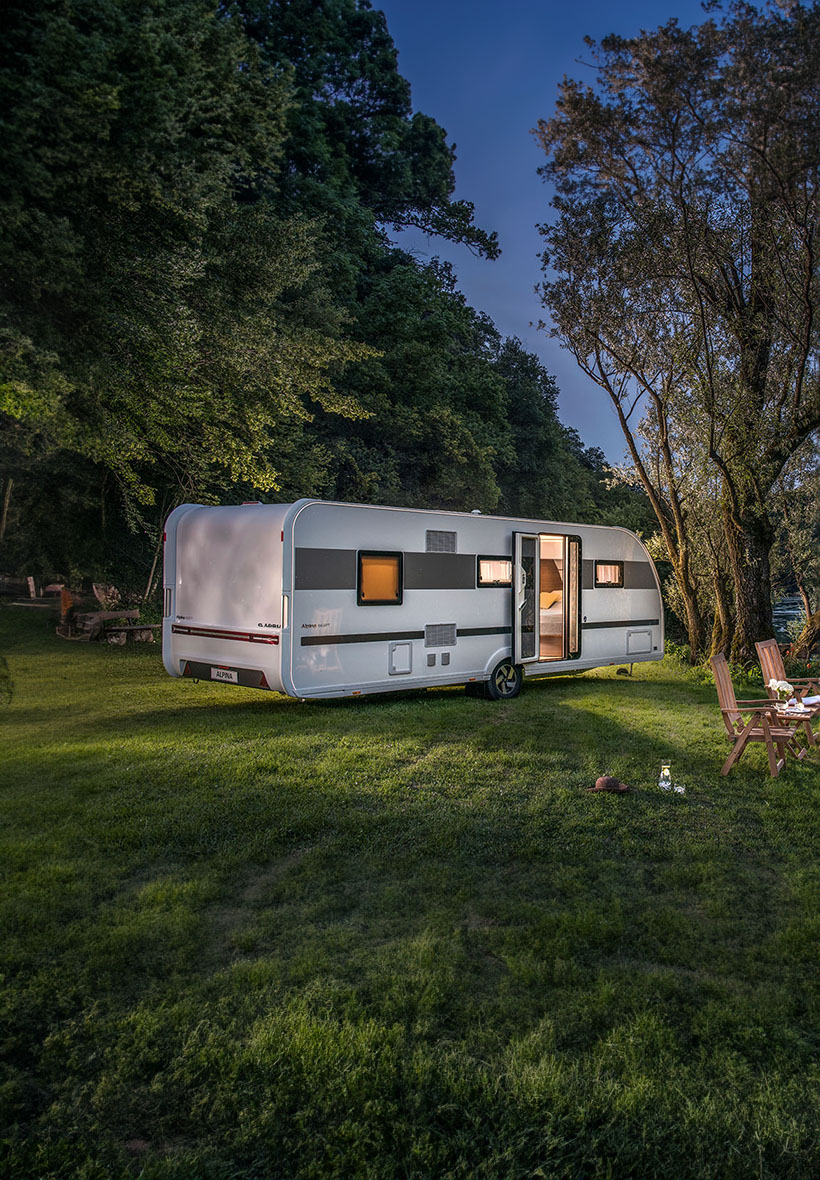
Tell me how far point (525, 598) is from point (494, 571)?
787 mm

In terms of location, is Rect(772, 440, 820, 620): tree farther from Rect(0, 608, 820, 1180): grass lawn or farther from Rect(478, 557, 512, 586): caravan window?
Rect(0, 608, 820, 1180): grass lawn

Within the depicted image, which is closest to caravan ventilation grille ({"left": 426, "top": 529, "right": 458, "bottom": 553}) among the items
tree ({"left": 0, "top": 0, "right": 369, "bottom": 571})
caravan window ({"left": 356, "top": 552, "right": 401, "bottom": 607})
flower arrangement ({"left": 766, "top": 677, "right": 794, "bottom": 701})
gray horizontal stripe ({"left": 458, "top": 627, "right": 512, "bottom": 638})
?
caravan window ({"left": 356, "top": 552, "right": 401, "bottom": 607})

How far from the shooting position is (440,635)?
990cm

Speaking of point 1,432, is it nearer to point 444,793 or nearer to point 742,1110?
point 444,793

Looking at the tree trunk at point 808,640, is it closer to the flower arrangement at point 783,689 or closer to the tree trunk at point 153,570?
the flower arrangement at point 783,689

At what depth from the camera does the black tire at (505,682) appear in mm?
10570

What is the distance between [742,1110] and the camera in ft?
8.46

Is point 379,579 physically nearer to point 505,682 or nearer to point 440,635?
point 440,635

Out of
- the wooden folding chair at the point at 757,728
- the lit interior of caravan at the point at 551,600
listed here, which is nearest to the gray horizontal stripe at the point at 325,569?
the wooden folding chair at the point at 757,728

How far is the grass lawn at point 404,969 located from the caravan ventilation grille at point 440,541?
139 inches

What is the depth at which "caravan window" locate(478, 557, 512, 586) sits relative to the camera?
1048 centimetres

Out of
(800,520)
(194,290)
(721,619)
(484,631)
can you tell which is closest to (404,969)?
(484,631)

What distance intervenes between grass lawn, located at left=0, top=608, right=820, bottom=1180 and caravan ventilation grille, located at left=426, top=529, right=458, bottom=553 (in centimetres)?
353

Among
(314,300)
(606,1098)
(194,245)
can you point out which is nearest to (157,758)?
(606,1098)
